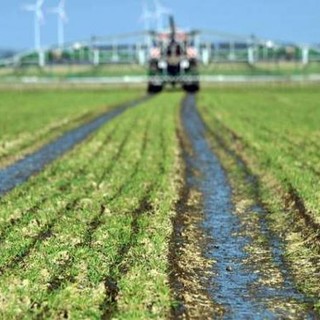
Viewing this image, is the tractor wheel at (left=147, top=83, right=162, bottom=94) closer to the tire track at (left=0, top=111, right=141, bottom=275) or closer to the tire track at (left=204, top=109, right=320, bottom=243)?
the tire track at (left=204, top=109, right=320, bottom=243)

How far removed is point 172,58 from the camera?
8500cm

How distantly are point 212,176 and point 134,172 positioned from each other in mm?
2010


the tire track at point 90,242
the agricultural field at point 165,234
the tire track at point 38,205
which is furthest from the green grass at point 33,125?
the tire track at point 90,242

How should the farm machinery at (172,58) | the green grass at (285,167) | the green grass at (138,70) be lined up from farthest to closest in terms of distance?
the green grass at (138,70), the farm machinery at (172,58), the green grass at (285,167)

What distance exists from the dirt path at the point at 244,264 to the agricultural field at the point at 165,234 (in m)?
0.02

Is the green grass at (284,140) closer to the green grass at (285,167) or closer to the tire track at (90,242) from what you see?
the green grass at (285,167)

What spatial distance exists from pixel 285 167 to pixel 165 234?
8284 millimetres

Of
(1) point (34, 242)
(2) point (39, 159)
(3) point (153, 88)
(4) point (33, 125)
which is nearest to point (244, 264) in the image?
(1) point (34, 242)

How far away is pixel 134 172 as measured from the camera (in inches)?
815

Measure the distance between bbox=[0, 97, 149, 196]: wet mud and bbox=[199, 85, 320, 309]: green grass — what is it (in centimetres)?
529

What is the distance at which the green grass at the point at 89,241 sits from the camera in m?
8.78

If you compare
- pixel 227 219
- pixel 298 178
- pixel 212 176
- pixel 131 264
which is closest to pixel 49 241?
pixel 131 264

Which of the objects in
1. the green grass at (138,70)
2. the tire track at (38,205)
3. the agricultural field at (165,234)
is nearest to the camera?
the agricultural field at (165,234)

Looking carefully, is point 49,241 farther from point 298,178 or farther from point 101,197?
point 298,178
